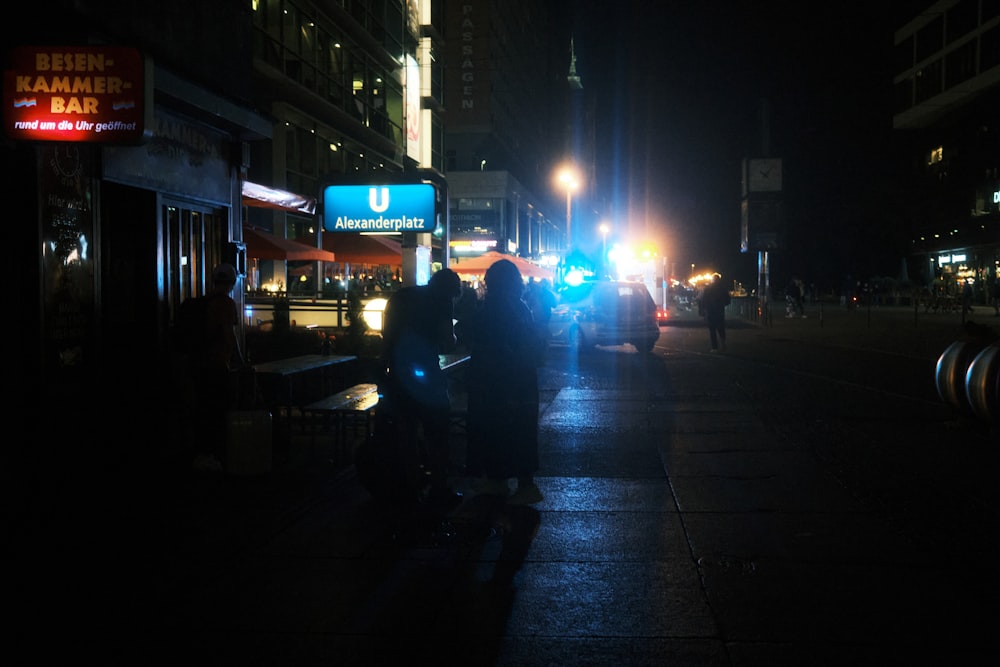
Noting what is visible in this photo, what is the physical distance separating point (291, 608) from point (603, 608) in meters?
1.61

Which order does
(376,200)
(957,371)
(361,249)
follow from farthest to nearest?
(361,249) → (376,200) → (957,371)

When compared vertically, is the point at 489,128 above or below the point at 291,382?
above

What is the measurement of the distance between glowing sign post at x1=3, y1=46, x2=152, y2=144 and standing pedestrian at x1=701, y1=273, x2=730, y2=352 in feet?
56.3

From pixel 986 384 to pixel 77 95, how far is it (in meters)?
8.61

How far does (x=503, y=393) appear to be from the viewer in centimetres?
747

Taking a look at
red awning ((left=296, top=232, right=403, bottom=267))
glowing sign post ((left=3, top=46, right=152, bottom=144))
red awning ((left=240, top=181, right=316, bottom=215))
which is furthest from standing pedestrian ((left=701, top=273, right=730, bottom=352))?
glowing sign post ((left=3, top=46, right=152, bottom=144))

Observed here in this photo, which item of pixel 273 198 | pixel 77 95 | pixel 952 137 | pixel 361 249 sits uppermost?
pixel 952 137

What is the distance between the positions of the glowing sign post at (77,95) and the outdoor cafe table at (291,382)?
2.62 m

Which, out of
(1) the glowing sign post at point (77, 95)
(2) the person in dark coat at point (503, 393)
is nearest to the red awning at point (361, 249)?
(1) the glowing sign post at point (77, 95)

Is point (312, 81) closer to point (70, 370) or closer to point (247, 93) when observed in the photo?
point (247, 93)

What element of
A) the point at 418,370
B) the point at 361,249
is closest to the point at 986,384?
the point at 418,370

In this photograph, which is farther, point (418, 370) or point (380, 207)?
point (380, 207)

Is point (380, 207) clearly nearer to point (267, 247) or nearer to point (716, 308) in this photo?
point (267, 247)

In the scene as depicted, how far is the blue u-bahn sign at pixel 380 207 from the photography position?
12312 mm
